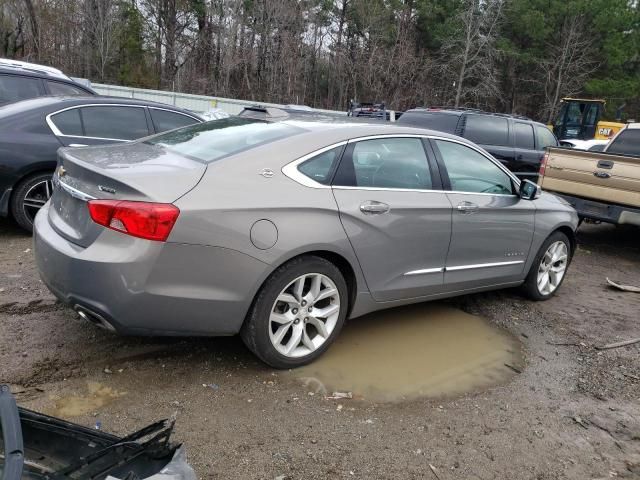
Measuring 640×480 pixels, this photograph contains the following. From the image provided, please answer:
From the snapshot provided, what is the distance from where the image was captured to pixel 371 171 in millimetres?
3855

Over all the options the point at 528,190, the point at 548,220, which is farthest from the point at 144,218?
the point at 548,220

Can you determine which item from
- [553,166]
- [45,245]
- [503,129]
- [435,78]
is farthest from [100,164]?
[435,78]

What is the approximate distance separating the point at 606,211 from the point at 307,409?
5.92 metres

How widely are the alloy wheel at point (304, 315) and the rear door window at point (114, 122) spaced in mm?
4025

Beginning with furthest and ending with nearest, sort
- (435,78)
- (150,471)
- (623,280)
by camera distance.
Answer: (435,78) < (623,280) < (150,471)

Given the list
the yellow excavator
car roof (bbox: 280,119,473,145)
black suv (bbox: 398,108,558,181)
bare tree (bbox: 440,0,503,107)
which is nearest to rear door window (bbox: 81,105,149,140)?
car roof (bbox: 280,119,473,145)

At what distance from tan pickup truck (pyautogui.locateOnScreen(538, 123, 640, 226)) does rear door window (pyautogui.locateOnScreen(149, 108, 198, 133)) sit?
5.22 m

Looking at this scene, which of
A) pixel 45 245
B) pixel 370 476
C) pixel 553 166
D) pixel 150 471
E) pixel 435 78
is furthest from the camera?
pixel 435 78

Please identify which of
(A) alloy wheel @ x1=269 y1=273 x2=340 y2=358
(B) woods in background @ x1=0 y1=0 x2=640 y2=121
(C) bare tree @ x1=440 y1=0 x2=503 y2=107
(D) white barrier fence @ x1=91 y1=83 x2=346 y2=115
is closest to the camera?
(A) alloy wheel @ x1=269 y1=273 x2=340 y2=358

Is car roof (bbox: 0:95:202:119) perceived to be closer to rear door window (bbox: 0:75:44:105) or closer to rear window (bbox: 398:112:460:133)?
rear door window (bbox: 0:75:44:105)

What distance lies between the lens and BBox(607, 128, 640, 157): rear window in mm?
8555

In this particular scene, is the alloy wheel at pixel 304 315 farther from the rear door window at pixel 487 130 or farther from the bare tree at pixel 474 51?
the bare tree at pixel 474 51

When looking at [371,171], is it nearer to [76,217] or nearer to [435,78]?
[76,217]

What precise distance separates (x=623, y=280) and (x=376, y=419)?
4.87 metres
